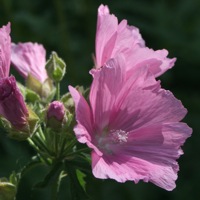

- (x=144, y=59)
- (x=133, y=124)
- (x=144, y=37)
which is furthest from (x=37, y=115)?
(x=144, y=37)

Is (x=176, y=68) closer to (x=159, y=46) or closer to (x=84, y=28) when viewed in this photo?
(x=159, y=46)

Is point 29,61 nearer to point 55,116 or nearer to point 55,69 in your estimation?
point 55,69

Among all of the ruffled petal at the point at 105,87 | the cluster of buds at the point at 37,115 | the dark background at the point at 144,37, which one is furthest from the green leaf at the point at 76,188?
the dark background at the point at 144,37

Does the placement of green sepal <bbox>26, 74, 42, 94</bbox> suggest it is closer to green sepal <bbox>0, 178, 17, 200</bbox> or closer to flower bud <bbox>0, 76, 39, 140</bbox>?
flower bud <bbox>0, 76, 39, 140</bbox>

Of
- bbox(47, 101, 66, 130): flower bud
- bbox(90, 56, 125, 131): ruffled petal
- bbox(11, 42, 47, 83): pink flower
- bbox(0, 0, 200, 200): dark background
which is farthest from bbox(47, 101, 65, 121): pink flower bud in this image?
bbox(0, 0, 200, 200): dark background

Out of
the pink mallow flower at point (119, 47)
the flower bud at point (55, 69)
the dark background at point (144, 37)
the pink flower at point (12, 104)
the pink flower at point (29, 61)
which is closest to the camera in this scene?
the pink flower at point (12, 104)

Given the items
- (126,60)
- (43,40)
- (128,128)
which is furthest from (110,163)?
(43,40)

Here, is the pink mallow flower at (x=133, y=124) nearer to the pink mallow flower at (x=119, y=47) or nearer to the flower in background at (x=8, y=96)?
the pink mallow flower at (x=119, y=47)
